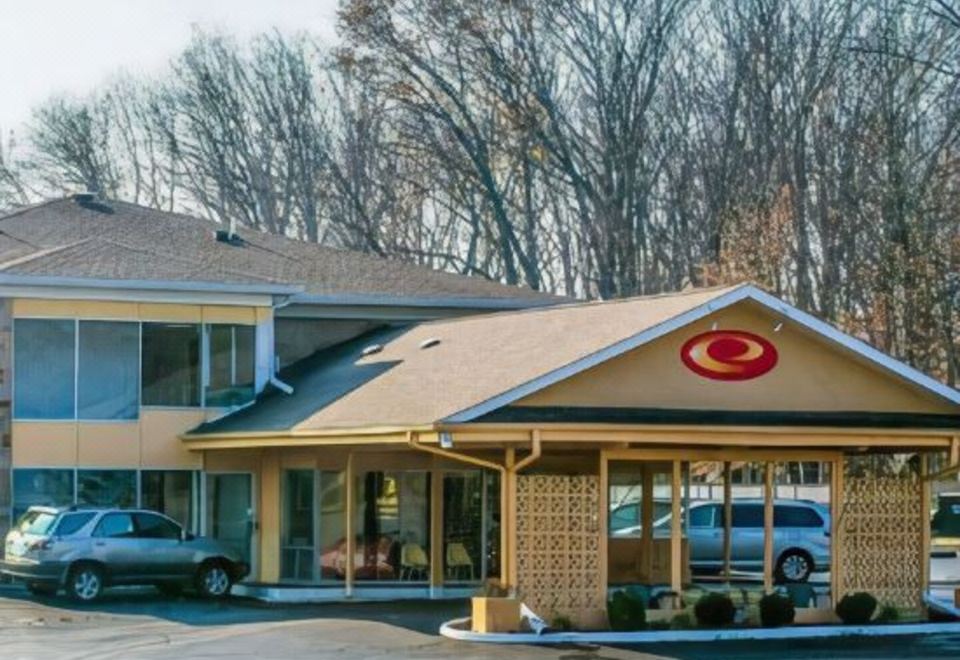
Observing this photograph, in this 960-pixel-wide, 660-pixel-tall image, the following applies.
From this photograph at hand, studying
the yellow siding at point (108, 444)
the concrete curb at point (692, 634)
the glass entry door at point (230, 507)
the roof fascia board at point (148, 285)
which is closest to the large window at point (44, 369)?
the yellow siding at point (108, 444)

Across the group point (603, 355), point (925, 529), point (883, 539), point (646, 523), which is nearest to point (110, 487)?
point (646, 523)

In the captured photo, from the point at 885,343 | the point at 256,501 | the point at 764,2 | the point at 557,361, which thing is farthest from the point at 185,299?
the point at 764,2

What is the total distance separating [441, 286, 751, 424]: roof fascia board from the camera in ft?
90.6

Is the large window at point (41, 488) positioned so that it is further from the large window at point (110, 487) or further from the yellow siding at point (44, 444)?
the large window at point (110, 487)

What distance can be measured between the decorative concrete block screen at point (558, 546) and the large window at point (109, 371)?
426 inches

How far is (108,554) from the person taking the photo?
33.4 meters

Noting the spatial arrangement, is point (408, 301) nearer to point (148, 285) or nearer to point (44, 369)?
point (148, 285)

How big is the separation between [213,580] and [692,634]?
1003 centimetres

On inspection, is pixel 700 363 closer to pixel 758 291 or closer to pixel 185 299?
pixel 758 291

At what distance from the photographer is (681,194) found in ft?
205

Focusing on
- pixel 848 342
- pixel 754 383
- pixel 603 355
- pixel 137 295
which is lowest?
pixel 754 383

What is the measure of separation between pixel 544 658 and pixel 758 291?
670cm

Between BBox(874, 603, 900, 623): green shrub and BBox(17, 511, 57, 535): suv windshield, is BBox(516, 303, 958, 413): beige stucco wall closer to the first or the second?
BBox(874, 603, 900, 623): green shrub

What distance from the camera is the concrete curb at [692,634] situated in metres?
27.1
